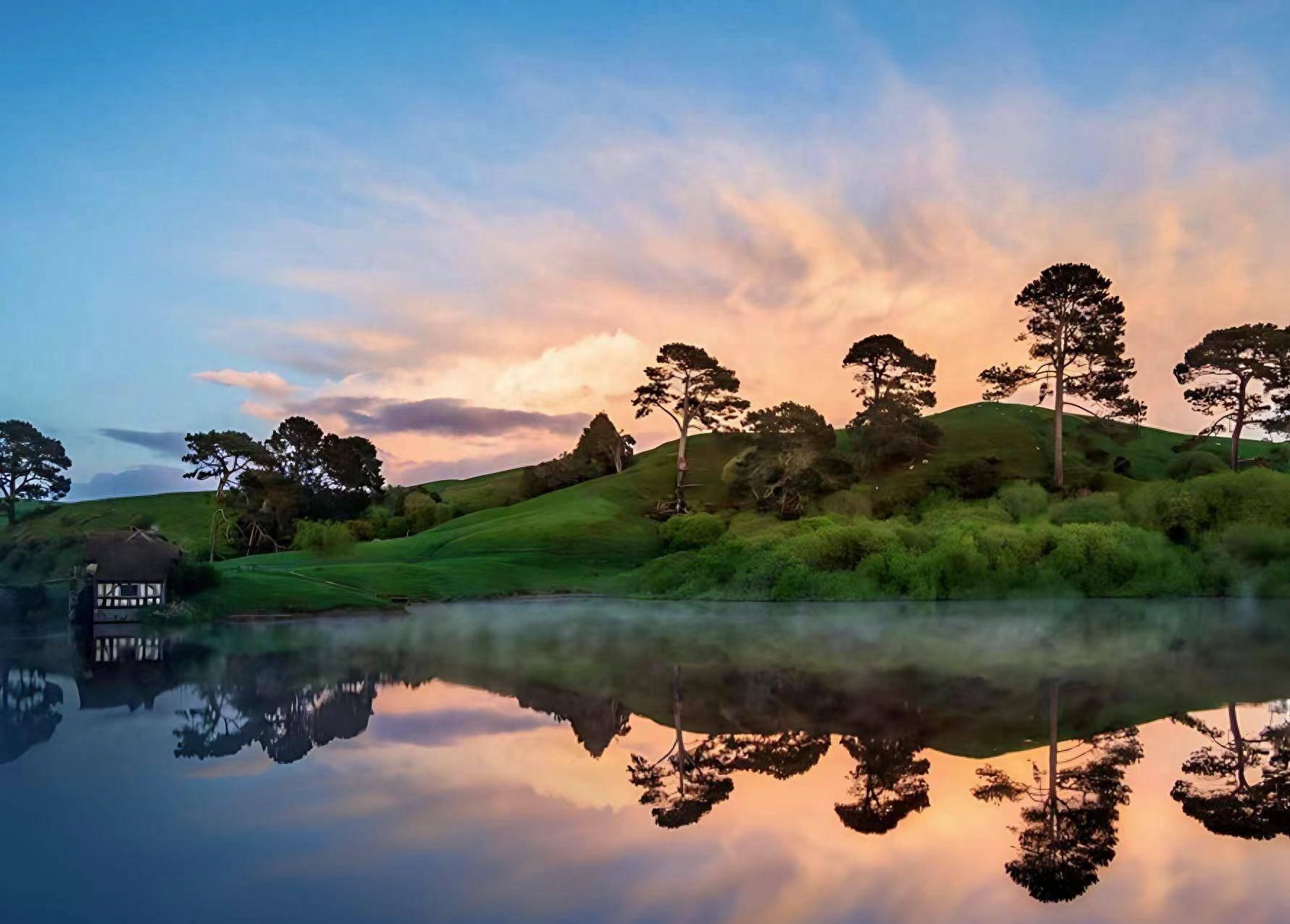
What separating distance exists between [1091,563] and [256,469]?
8499 centimetres

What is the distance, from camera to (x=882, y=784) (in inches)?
635

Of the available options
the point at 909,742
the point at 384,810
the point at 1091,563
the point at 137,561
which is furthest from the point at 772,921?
the point at 1091,563

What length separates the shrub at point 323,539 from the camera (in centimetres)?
7125

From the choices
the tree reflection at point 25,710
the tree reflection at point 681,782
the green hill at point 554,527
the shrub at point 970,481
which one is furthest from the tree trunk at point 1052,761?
the shrub at point 970,481

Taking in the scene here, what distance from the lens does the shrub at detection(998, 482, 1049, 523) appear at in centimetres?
6856

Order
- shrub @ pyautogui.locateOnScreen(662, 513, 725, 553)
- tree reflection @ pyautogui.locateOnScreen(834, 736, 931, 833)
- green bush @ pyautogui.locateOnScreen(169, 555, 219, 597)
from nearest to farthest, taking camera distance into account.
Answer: tree reflection @ pyautogui.locateOnScreen(834, 736, 931, 833)
green bush @ pyautogui.locateOnScreen(169, 555, 219, 597)
shrub @ pyautogui.locateOnScreen(662, 513, 725, 553)

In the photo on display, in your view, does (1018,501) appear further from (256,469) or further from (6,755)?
(256,469)

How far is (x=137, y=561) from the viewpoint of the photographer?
47812mm

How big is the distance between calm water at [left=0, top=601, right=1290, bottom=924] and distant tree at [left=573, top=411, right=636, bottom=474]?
3371 inches

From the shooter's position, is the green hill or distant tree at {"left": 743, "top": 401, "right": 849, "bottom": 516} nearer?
the green hill

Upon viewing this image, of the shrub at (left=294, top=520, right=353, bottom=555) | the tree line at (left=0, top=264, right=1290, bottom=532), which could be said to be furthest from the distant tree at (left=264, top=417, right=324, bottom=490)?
the shrub at (left=294, top=520, right=353, bottom=555)

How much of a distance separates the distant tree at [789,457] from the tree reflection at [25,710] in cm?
5955

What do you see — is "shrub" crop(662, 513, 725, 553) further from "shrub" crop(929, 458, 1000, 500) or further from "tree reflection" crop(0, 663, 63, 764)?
"tree reflection" crop(0, 663, 63, 764)

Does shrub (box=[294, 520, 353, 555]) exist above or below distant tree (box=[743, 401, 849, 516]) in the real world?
below
